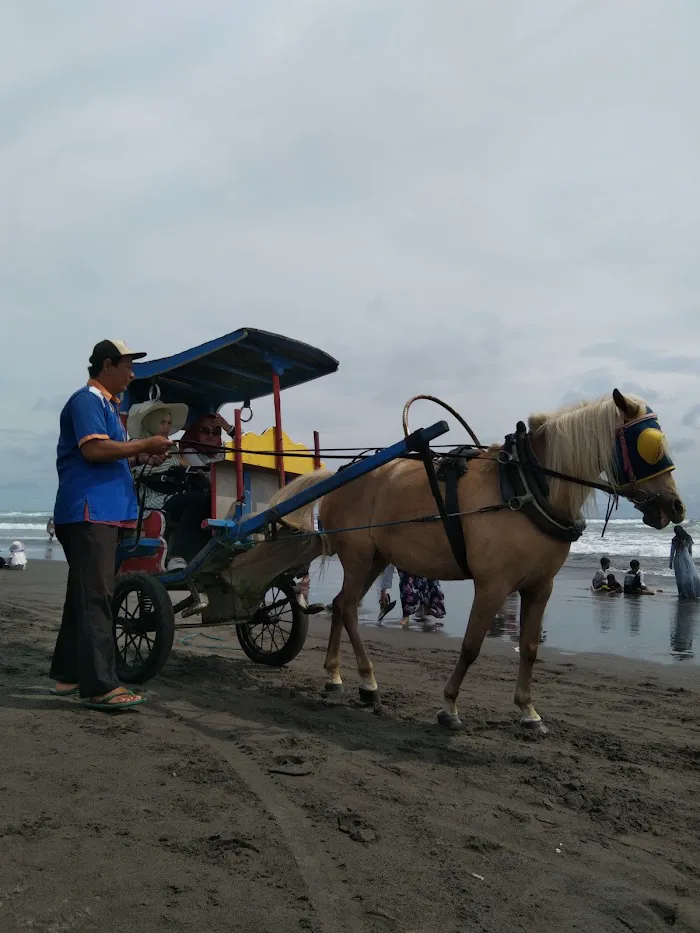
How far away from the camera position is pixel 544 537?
471cm

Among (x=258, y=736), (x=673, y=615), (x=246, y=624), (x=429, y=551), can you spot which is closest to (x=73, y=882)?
(x=258, y=736)

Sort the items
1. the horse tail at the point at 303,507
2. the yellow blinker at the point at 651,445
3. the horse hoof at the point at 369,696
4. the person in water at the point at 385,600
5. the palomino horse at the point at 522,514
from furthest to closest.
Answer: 1. the person in water at the point at 385,600
2. the horse tail at the point at 303,507
3. the horse hoof at the point at 369,696
4. the palomino horse at the point at 522,514
5. the yellow blinker at the point at 651,445

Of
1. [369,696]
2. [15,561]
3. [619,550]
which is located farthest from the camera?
[619,550]

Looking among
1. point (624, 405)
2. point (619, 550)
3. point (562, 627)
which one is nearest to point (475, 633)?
point (624, 405)

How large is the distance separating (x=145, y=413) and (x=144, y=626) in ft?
6.25

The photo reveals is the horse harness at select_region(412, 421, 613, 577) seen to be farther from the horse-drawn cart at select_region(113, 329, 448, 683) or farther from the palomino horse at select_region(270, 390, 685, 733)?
the horse-drawn cart at select_region(113, 329, 448, 683)

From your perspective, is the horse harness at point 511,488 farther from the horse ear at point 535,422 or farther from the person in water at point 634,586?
the person in water at point 634,586

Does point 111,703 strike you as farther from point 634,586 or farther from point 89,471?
point 634,586

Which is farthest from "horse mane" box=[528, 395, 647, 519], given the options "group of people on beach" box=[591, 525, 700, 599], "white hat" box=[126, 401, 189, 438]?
"group of people on beach" box=[591, 525, 700, 599]

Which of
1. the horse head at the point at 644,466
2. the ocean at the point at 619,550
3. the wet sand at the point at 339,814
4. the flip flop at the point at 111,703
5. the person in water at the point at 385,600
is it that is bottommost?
the wet sand at the point at 339,814

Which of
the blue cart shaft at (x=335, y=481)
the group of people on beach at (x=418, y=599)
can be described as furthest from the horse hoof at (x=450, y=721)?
the group of people on beach at (x=418, y=599)

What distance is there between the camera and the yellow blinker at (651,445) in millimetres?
4395

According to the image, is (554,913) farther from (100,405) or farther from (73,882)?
(100,405)

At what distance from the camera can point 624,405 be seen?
4516 millimetres
